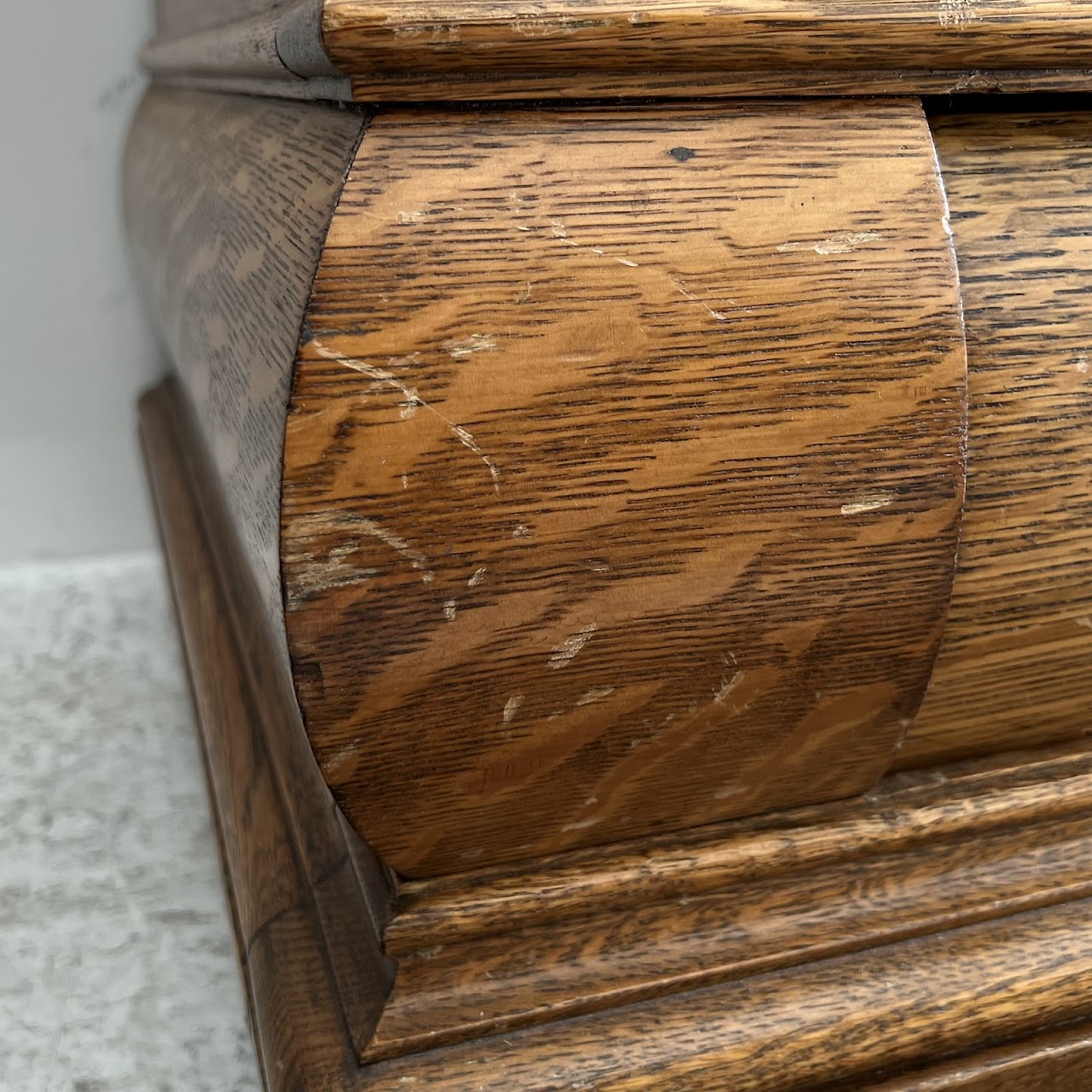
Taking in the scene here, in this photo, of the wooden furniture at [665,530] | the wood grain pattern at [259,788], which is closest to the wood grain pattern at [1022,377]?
the wooden furniture at [665,530]

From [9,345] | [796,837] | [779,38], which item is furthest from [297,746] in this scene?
[9,345]

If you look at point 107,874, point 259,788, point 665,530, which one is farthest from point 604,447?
point 107,874

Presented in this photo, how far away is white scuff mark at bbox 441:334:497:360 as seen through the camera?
1.00ft

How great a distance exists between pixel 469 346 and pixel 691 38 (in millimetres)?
101

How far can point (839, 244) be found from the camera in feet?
1.10

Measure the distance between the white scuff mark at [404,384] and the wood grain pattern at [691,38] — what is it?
7 cm

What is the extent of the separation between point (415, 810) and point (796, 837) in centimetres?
15

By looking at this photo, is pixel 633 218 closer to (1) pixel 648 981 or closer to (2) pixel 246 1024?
(1) pixel 648 981

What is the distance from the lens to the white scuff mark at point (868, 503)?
354mm

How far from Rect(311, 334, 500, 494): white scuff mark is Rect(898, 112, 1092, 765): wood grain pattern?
16 centimetres

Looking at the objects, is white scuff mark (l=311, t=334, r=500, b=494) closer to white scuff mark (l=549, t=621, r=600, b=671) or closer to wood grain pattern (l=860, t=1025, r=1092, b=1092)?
white scuff mark (l=549, t=621, r=600, b=671)

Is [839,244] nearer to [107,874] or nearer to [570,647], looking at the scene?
[570,647]

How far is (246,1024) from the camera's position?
1.71 feet

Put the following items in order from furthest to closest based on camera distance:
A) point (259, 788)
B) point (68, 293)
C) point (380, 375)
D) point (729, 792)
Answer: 1. point (68, 293)
2. point (259, 788)
3. point (729, 792)
4. point (380, 375)
